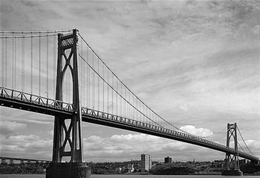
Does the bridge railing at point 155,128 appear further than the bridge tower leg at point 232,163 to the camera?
No

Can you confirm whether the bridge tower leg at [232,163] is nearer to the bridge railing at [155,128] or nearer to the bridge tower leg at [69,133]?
the bridge railing at [155,128]

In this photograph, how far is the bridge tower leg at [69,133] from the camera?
43562mm

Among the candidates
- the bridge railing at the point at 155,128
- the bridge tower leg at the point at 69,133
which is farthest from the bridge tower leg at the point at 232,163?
the bridge tower leg at the point at 69,133

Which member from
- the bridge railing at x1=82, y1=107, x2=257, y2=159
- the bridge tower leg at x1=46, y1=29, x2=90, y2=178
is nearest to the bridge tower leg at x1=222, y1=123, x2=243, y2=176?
the bridge railing at x1=82, y1=107, x2=257, y2=159

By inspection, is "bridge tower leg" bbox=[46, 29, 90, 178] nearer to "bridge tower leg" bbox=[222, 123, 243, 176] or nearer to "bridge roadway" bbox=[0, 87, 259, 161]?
"bridge roadway" bbox=[0, 87, 259, 161]

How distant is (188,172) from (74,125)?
474 feet

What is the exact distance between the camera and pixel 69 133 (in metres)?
45.2

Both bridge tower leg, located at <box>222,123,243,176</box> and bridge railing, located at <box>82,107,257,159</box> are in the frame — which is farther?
bridge tower leg, located at <box>222,123,243,176</box>

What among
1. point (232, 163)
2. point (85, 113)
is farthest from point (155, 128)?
point (232, 163)

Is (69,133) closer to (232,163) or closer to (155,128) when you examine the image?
(155,128)

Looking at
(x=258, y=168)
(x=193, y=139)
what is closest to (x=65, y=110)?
(x=193, y=139)

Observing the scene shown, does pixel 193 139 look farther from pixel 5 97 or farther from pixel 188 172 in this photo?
pixel 188 172

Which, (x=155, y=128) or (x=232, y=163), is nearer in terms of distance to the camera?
(x=155, y=128)

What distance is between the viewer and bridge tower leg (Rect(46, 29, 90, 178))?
143 ft
